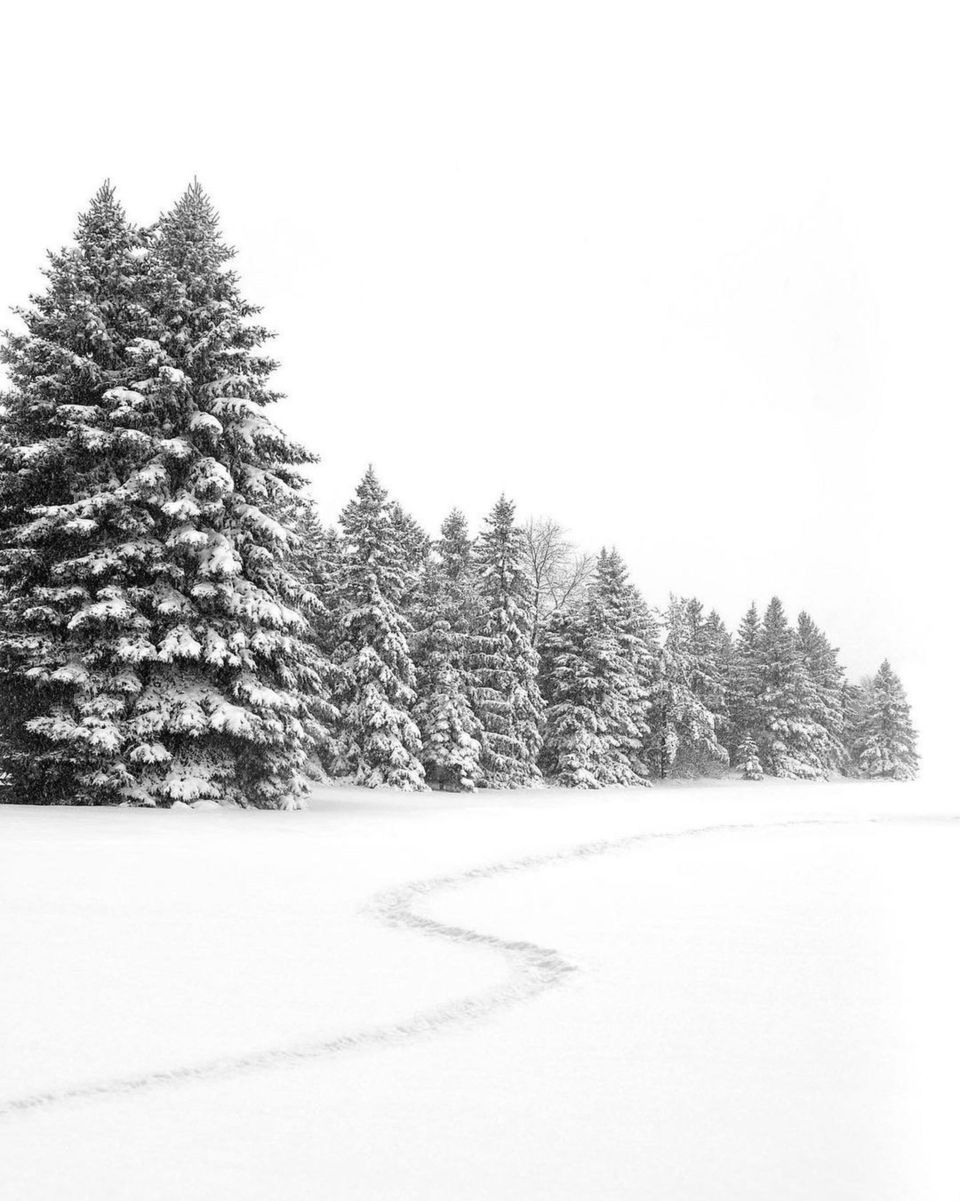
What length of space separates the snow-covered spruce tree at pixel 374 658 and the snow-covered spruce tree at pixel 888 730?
4762 cm

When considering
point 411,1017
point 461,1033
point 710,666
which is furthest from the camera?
point 710,666

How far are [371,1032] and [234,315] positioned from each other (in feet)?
56.6

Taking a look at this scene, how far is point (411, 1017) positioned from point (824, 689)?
63302mm

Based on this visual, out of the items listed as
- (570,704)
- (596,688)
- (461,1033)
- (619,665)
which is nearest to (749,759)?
(619,665)

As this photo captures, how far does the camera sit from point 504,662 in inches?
1553

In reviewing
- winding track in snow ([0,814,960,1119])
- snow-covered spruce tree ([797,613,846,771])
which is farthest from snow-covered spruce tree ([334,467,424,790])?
snow-covered spruce tree ([797,613,846,771])

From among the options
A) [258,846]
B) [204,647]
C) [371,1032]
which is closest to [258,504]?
[204,647]

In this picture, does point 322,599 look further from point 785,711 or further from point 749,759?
point 785,711

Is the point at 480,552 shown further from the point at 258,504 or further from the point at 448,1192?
the point at 448,1192

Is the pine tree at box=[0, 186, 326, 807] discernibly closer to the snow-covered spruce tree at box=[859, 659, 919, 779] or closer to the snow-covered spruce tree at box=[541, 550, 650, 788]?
the snow-covered spruce tree at box=[541, 550, 650, 788]

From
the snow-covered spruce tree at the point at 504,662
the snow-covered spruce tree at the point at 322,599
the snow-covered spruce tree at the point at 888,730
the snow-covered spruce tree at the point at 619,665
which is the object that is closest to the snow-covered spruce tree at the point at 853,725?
the snow-covered spruce tree at the point at 888,730

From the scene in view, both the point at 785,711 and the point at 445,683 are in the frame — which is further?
the point at 785,711

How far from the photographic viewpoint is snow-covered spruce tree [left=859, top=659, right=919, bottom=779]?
69.8 meters

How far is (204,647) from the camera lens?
18.8 meters
